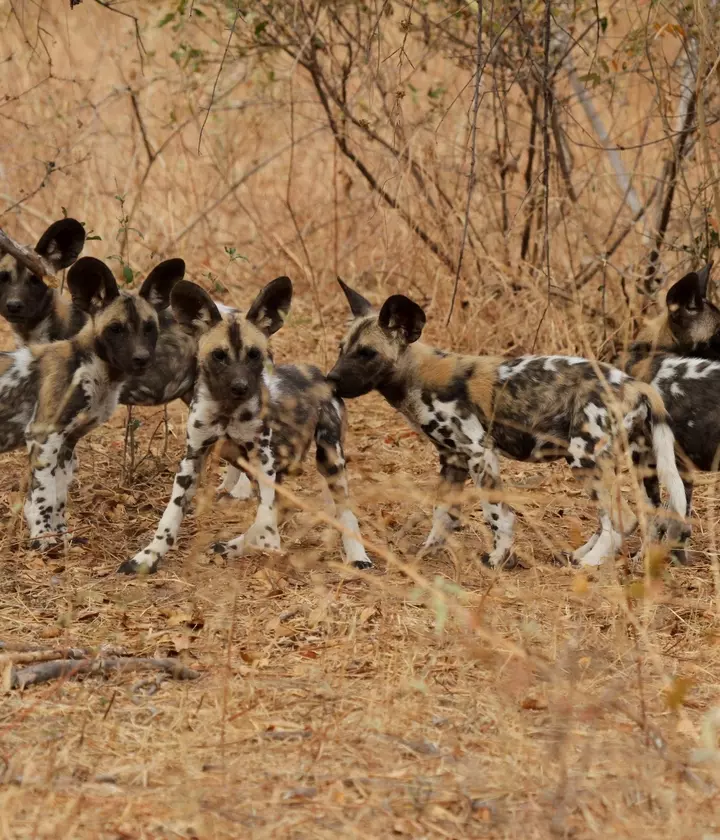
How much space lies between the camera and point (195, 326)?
19.8 ft

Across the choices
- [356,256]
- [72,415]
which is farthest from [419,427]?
[356,256]

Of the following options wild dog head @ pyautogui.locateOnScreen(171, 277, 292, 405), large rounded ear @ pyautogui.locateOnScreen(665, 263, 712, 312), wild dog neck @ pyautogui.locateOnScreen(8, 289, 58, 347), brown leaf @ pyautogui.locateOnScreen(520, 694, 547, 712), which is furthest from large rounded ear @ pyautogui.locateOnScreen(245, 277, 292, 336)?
brown leaf @ pyautogui.locateOnScreen(520, 694, 547, 712)

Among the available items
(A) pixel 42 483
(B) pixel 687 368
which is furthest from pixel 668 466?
(A) pixel 42 483

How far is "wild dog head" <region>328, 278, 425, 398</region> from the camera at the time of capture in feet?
20.8

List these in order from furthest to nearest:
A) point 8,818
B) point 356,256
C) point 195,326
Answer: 1. point 356,256
2. point 195,326
3. point 8,818

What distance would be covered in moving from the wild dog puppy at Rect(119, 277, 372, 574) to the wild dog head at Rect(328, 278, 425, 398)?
210mm

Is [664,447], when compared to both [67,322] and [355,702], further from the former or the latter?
[67,322]

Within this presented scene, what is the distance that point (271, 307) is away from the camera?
242 inches

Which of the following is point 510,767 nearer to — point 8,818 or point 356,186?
point 8,818

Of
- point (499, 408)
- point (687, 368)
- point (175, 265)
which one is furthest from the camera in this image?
point (175, 265)

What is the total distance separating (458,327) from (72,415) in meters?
3.43

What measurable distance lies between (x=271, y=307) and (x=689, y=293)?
7.30 ft

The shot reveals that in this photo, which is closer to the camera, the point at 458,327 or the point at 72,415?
the point at 72,415

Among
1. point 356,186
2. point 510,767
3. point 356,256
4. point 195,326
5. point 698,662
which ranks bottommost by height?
point 510,767
